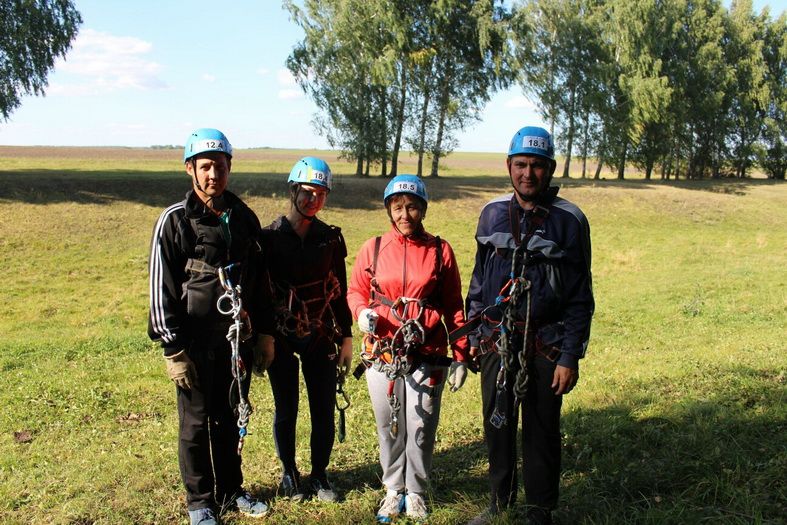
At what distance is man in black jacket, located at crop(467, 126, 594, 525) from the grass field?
0.40 m

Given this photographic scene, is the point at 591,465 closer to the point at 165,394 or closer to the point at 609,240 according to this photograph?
the point at 165,394

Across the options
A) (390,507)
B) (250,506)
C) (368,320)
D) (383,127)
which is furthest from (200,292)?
(383,127)

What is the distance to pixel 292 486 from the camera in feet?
15.2

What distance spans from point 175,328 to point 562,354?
228 centimetres

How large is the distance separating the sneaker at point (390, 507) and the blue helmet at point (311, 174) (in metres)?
2.13

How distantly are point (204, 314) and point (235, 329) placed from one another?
8.2 inches

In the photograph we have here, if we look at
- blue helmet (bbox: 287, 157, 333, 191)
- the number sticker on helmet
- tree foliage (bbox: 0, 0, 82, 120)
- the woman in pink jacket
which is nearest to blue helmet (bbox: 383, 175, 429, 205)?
the woman in pink jacket

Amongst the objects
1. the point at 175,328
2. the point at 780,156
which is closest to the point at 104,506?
the point at 175,328

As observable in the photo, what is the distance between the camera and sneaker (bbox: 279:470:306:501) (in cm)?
460

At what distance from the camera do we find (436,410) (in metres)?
4.31

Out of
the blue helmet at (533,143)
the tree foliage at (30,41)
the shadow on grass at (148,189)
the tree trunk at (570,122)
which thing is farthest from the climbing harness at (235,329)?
the tree trunk at (570,122)

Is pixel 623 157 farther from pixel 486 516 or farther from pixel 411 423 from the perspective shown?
pixel 486 516

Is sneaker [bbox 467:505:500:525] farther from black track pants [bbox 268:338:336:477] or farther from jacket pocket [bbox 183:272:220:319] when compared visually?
jacket pocket [bbox 183:272:220:319]

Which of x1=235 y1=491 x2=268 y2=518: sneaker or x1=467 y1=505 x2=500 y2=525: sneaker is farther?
x1=235 y1=491 x2=268 y2=518: sneaker
